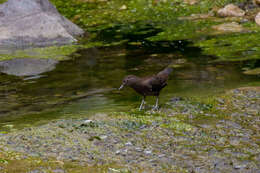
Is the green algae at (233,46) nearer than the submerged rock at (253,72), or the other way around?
the submerged rock at (253,72)

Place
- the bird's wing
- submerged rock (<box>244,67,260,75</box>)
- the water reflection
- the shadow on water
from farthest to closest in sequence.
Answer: submerged rock (<box>244,67,260,75</box>) → the water reflection → the shadow on water → the bird's wing

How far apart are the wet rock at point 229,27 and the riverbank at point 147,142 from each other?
27.2ft

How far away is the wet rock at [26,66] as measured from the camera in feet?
42.1

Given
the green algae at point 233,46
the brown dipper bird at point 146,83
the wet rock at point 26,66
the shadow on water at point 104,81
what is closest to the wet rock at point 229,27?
the green algae at point 233,46

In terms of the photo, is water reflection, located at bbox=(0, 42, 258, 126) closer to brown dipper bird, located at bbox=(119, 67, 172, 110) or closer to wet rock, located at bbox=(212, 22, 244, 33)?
brown dipper bird, located at bbox=(119, 67, 172, 110)

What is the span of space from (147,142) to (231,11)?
42.0 ft

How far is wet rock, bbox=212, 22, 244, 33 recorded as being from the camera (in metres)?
16.1

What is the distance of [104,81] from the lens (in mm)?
11453

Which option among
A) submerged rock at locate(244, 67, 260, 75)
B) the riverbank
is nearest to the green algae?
submerged rock at locate(244, 67, 260, 75)

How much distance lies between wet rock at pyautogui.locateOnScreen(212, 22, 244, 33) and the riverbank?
828cm

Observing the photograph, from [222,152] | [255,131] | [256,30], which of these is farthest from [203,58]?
[222,152]

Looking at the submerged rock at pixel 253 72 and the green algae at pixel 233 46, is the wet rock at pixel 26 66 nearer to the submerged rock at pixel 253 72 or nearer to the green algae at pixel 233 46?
the green algae at pixel 233 46

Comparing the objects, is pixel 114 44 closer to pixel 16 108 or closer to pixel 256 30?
pixel 256 30

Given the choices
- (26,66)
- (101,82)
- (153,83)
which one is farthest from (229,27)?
(153,83)
